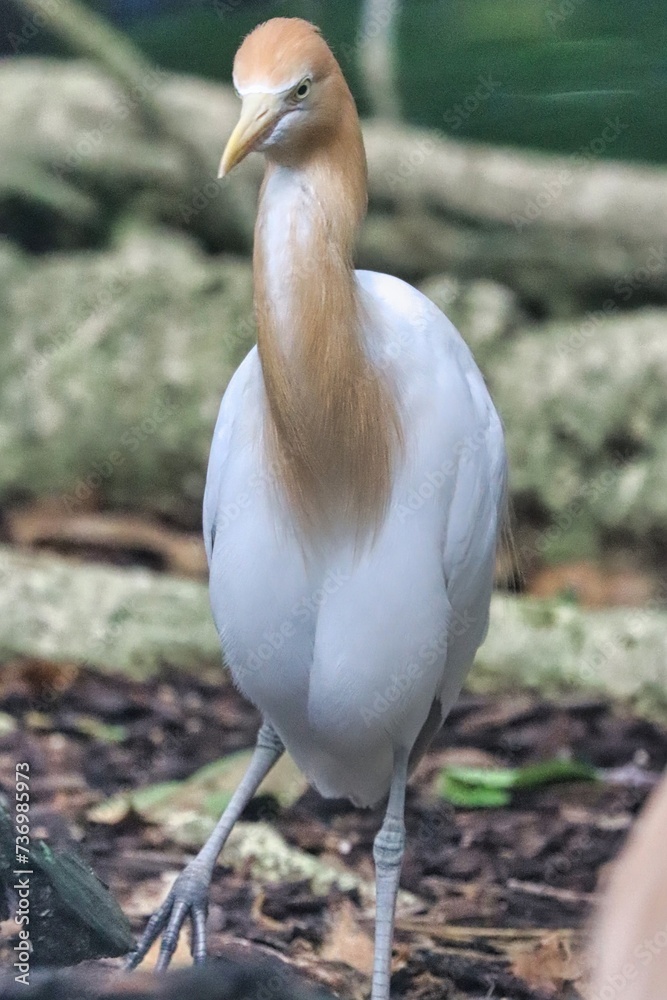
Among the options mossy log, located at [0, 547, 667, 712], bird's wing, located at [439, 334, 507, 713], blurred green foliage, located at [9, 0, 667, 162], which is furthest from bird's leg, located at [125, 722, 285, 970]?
blurred green foliage, located at [9, 0, 667, 162]

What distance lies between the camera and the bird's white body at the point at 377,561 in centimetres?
197

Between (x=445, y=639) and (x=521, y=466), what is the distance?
217 centimetres

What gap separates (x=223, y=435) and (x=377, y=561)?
0.39 metres

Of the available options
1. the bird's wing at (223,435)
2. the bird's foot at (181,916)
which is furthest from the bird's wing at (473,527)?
the bird's foot at (181,916)

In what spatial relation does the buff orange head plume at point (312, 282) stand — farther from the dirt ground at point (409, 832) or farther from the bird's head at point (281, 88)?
the dirt ground at point (409, 832)

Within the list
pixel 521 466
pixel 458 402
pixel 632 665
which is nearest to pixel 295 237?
pixel 458 402

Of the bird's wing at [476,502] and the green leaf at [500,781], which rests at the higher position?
the bird's wing at [476,502]

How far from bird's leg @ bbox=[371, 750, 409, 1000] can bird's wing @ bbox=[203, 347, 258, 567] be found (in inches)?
20.9

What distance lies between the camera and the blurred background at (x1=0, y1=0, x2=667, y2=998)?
3479mm

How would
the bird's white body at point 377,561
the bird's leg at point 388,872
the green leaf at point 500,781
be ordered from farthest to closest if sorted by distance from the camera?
the green leaf at point 500,781, the bird's leg at point 388,872, the bird's white body at point 377,561

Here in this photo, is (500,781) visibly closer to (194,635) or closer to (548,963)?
(548,963)

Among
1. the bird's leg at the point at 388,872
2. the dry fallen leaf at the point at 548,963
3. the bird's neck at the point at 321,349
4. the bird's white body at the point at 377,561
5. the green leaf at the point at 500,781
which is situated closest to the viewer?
the bird's neck at the point at 321,349

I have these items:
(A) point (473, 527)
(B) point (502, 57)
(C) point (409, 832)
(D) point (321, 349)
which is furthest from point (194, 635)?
(B) point (502, 57)

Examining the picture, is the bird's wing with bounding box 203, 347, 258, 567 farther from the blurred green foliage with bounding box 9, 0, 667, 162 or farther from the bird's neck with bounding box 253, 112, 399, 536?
the blurred green foliage with bounding box 9, 0, 667, 162
